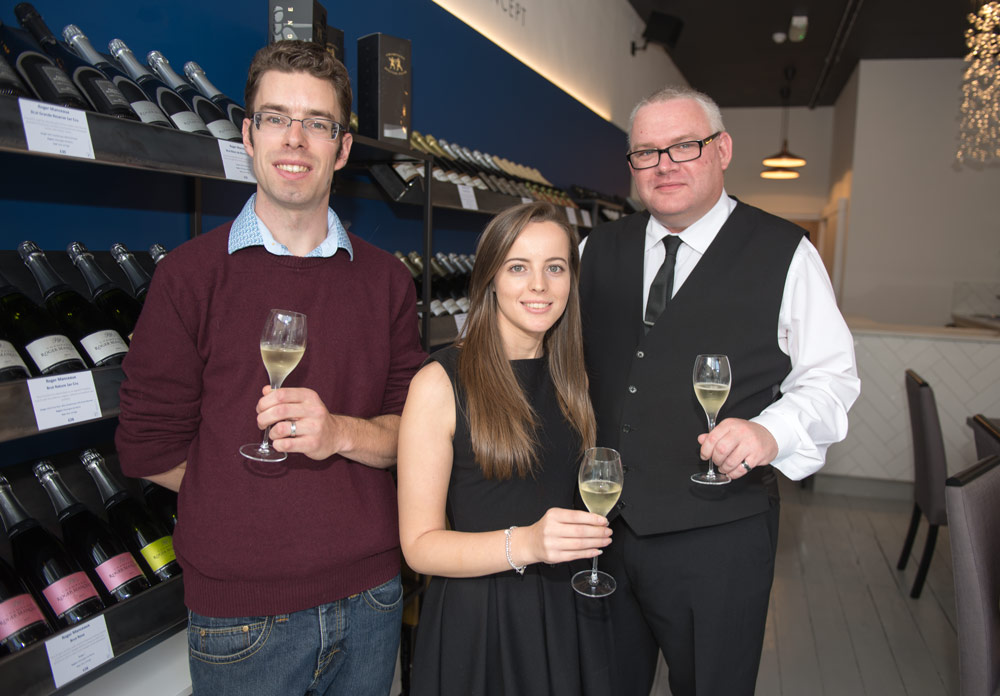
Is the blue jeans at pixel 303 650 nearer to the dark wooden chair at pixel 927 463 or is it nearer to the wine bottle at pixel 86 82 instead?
the wine bottle at pixel 86 82

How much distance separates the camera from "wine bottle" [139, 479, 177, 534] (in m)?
1.67

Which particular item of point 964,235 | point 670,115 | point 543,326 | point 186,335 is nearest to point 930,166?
point 964,235

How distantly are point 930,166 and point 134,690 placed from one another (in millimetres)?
8958

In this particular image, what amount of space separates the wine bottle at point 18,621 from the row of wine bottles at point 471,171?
1.70 m

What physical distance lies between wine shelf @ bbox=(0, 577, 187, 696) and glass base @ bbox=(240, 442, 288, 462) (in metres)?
0.39

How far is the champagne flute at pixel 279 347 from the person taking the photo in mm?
1229

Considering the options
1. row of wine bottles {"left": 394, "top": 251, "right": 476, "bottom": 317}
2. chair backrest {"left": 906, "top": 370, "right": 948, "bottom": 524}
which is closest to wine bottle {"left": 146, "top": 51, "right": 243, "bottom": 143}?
row of wine bottles {"left": 394, "top": 251, "right": 476, "bottom": 317}

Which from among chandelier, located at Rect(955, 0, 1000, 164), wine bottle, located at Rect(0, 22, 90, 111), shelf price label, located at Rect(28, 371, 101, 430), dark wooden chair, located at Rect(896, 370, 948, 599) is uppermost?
chandelier, located at Rect(955, 0, 1000, 164)

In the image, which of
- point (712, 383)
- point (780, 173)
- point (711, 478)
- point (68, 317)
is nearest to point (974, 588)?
point (711, 478)

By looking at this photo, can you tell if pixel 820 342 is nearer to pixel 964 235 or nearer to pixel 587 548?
pixel 587 548

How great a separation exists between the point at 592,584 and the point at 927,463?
2.78m

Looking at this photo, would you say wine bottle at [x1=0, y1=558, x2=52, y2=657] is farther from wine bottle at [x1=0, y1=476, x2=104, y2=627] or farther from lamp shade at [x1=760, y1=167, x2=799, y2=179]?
lamp shade at [x1=760, y1=167, x2=799, y2=179]

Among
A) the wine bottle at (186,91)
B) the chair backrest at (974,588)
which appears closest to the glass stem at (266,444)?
the wine bottle at (186,91)

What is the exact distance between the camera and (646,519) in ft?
5.48
